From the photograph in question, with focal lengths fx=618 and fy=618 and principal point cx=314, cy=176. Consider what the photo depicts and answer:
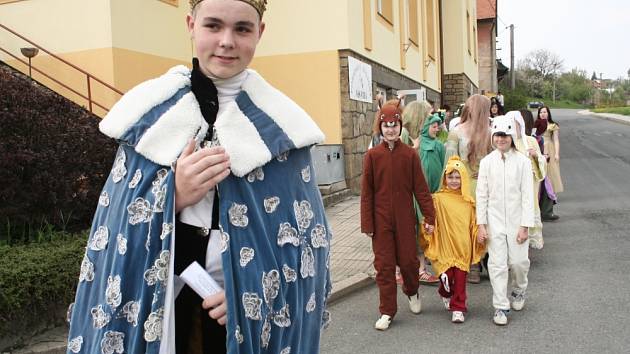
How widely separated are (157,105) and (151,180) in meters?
0.24

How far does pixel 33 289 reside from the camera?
Result: 4.25 metres

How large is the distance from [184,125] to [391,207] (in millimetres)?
3640

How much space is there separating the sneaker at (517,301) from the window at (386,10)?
417 inches

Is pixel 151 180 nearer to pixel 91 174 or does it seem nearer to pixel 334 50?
pixel 91 174

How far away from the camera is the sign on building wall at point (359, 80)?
42.0ft

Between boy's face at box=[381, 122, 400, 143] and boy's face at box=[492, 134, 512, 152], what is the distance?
0.92 metres

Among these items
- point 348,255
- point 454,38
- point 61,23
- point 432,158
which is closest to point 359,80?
point 61,23

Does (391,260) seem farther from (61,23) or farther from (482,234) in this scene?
(61,23)

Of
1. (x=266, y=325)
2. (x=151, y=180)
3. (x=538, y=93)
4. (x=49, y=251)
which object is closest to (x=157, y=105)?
(x=151, y=180)

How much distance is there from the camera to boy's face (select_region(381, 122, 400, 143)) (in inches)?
207

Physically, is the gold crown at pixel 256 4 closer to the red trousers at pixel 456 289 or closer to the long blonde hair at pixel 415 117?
the red trousers at pixel 456 289

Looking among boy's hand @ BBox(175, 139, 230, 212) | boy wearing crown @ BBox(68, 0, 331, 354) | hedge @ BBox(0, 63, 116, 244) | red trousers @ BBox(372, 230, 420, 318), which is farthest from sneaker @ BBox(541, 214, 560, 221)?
boy's hand @ BBox(175, 139, 230, 212)

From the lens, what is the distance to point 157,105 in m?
1.84

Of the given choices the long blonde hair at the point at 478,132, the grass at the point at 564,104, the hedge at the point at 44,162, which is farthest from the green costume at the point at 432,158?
the grass at the point at 564,104
